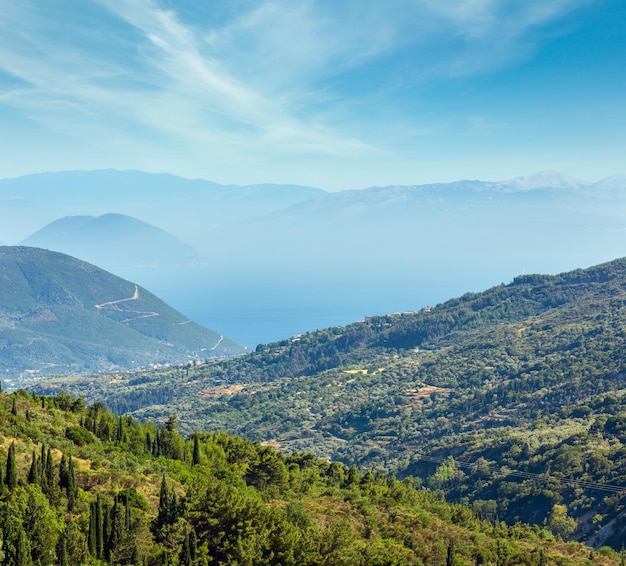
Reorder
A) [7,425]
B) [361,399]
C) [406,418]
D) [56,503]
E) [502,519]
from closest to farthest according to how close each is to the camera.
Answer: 1. [56,503]
2. [7,425]
3. [502,519]
4. [406,418]
5. [361,399]

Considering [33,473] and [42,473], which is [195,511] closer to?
[42,473]

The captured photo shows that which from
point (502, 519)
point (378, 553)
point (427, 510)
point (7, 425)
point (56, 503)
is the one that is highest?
point (7, 425)

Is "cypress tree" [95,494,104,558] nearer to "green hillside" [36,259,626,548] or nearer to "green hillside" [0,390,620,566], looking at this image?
"green hillside" [0,390,620,566]

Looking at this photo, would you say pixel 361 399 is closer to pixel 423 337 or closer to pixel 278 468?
pixel 423 337

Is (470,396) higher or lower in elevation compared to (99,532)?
lower

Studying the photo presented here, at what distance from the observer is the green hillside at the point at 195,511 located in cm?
3059

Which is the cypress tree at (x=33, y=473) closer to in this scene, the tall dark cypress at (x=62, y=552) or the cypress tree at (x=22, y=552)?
the tall dark cypress at (x=62, y=552)

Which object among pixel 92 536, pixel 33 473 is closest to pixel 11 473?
pixel 33 473

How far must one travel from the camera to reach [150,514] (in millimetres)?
35594

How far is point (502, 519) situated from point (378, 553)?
39.5m

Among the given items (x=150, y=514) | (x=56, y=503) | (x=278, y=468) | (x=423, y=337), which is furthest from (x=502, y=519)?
(x=423, y=337)

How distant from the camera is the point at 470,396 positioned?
122m

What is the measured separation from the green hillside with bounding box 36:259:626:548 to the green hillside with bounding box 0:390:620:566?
2024 centimetres

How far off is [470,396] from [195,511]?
308 ft
